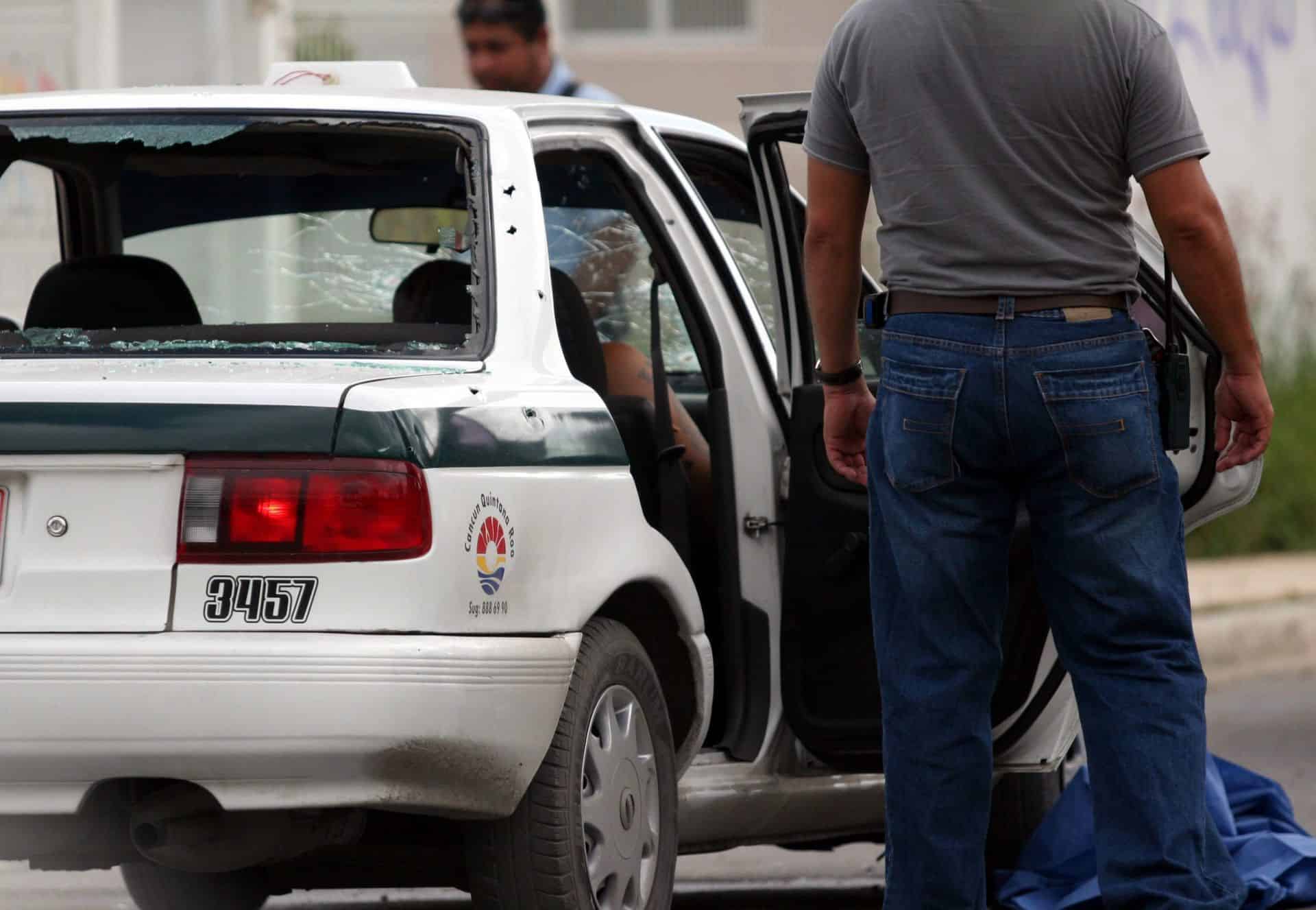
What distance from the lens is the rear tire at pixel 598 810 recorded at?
363 centimetres

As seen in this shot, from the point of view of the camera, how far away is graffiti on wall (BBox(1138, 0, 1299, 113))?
43.5 ft

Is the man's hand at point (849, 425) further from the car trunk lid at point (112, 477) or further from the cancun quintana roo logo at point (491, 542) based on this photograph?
the car trunk lid at point (112, 477)

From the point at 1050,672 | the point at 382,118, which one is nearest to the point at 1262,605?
the point at 1050,672

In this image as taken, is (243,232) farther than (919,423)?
Yes

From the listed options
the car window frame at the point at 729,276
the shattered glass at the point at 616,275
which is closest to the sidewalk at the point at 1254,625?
the shattered glass at the point at 616,275

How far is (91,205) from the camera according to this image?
538 centimetres

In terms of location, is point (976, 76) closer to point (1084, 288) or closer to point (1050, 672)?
point (1084, 288)

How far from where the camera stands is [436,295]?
4570mm

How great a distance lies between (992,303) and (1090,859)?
1.60 meters

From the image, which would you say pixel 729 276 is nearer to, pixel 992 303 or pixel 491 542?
pixel 992 303

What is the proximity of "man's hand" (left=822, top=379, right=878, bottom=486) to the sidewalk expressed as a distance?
194 inches

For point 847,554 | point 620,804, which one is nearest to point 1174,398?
point 847,554

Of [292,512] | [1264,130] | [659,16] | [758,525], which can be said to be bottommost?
[1264,130]

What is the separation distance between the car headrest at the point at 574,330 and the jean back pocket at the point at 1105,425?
1138 mm
